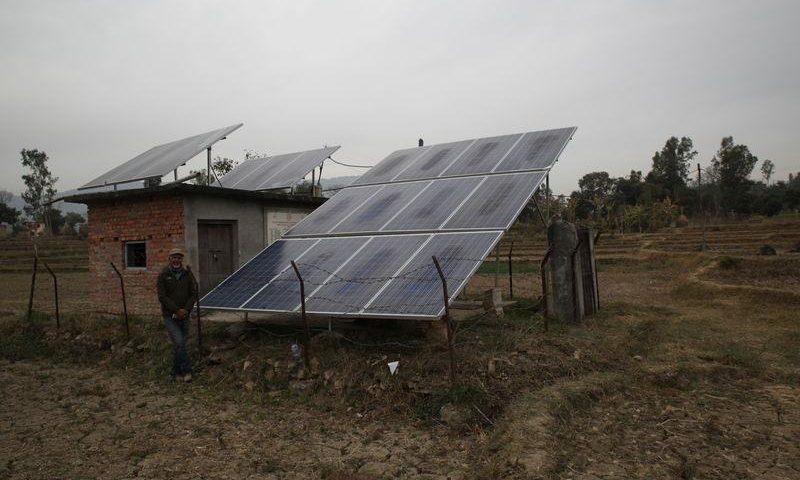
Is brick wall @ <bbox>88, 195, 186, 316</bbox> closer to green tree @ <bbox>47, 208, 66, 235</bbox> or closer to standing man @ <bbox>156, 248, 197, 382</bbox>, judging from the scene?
standing man @ <bbox>156, 248, 197, 382</bbox>

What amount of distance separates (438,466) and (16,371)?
8.49 metres

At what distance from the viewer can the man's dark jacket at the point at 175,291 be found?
26.5 feet

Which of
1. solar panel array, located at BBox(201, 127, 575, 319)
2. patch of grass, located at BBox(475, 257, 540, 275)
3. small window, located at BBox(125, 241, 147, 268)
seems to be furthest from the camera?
patch of grass, located at BBox(475, 257, 540, 275)

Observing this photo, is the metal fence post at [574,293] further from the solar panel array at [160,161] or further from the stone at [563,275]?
the solar panel array at [160,161]

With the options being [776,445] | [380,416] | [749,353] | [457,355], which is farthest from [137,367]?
[749,353]

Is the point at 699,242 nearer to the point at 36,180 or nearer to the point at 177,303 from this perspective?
the point at 177,303

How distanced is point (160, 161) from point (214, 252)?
264 centimetres

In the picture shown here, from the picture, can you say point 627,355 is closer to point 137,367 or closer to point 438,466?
point 438,466

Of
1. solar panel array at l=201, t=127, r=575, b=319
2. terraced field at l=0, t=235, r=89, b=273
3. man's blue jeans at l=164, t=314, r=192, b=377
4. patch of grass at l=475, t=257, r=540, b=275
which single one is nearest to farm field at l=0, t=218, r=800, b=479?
man's blue jeans at l=164, t=314, r=192, b=377

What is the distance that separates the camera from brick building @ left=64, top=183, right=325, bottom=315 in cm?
1130

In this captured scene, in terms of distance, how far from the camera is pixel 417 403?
21.5 ft

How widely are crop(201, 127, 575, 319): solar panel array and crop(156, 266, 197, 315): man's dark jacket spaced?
529mm

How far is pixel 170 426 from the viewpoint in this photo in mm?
6465

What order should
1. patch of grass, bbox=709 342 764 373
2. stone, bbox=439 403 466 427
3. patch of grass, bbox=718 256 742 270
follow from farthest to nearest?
patch of grass, bbox=718 256 742 270
patch of grass, bbox=709 342 764 373
stone, bbox=439 403 466 427
